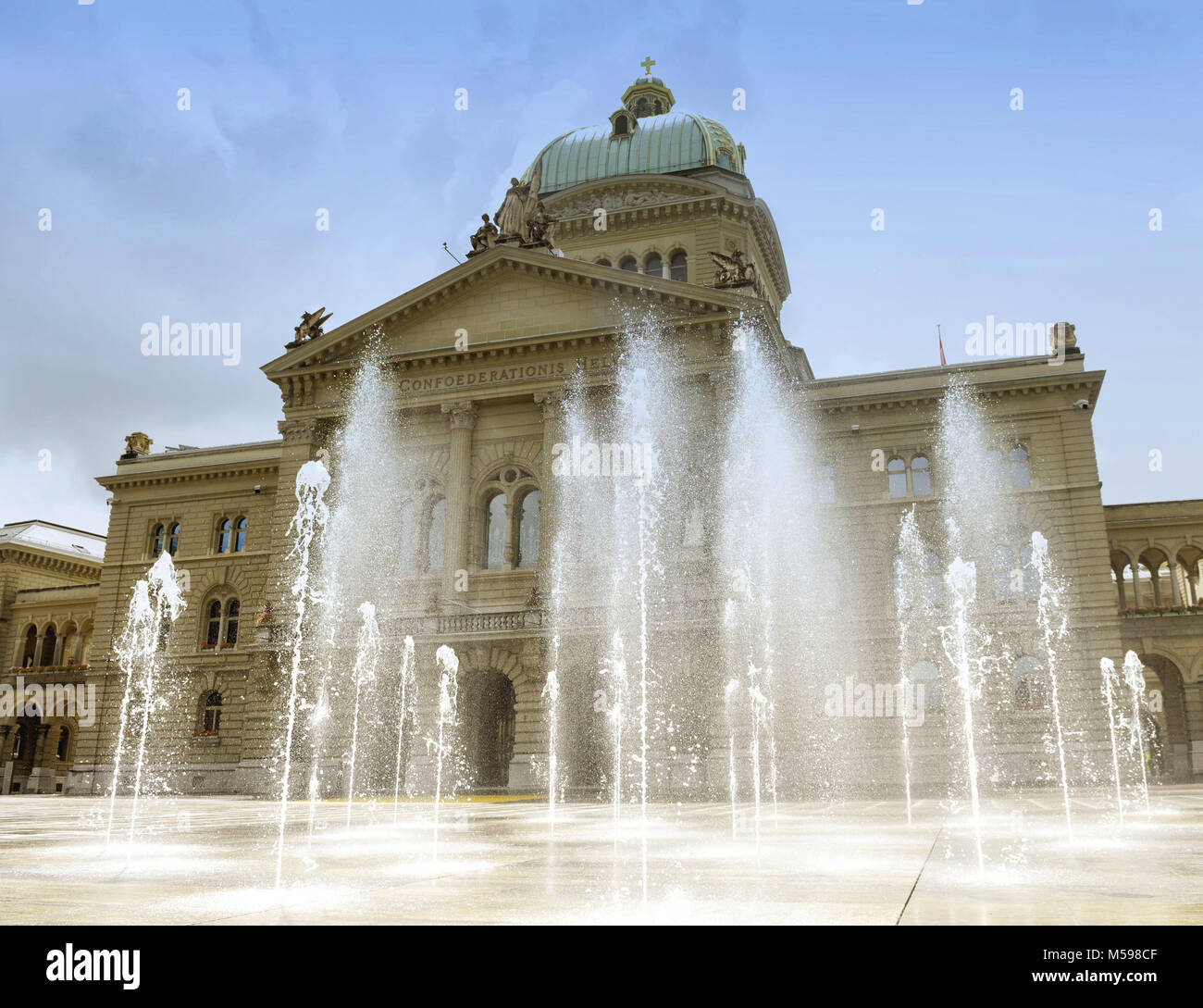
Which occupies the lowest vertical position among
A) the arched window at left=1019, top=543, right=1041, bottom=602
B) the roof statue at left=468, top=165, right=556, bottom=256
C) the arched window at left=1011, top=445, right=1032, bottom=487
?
the arched window at left=1019, top=543, right=1041, bottom=602

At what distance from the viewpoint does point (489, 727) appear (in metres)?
34.7

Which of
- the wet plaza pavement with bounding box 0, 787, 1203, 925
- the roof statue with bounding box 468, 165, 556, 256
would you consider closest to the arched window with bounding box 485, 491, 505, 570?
the roof statue with bounding box 468, 165, 556, 256

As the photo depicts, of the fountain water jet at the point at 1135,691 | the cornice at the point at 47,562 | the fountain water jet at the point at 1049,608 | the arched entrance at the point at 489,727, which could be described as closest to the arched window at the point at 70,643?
the cornice at the point at 47,562

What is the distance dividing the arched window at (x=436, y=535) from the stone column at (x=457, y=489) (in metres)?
0.46

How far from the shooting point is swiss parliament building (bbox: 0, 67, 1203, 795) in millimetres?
33375

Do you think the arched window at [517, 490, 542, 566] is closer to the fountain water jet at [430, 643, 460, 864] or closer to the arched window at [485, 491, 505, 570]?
the arched window at [485, 491, 505, 570]

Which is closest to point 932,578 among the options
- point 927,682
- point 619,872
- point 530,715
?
point 927,682

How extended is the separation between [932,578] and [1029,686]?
4.67 m

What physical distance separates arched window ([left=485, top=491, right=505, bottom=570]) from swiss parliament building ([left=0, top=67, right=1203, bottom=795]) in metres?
0.07

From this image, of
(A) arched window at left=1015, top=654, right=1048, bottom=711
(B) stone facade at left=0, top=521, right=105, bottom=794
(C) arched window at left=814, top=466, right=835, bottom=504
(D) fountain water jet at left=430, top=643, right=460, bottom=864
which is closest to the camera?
(D) fountain water jet at left=430, top=643, right=460, bottom=864

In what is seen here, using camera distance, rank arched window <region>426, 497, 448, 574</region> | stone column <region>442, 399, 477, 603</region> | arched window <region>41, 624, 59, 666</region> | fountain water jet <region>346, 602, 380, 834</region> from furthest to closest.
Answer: arched window <region>41, 624, 59, 666</region> → arched window <region>426, 497, 448, 574</region> → stone column <region>442, 399, 477, 603</region> → fountain water jet <region>346, 602, 380, 834</region>
